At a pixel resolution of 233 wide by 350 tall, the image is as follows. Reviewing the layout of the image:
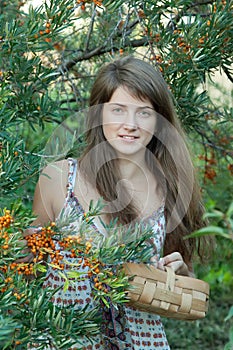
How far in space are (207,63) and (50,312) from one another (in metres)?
1.03

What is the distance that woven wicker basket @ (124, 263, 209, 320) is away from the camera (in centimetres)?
188

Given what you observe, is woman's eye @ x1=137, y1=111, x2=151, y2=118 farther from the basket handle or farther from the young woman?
the basket handle

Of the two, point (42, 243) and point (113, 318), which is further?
point (113, 318)

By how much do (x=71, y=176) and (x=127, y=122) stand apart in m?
0.24

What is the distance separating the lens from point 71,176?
2.22 m

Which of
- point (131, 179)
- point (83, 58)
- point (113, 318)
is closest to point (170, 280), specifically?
point (113, 318)

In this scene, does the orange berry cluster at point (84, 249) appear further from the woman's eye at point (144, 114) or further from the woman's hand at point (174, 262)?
the woman's eye at point (144, 114)

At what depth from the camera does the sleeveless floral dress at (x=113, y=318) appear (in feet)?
7.14

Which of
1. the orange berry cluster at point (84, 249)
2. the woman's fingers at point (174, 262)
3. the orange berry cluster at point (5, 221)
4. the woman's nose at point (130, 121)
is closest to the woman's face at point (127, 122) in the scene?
the woman's nose at point (130, 121)

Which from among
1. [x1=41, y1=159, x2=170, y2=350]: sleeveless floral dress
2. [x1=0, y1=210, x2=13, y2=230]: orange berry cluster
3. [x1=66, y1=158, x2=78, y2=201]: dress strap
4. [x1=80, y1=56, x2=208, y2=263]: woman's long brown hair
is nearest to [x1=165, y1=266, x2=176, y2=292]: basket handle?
[x1=41, y1=159, x2=170, y2=350]: sleeveless floral dress

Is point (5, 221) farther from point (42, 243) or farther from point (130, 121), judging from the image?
point (130, 121)

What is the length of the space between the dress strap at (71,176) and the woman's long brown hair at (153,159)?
3cm

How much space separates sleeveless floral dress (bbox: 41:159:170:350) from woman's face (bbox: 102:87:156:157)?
164 mm

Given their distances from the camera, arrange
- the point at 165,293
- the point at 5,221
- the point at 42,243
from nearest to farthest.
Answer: the point at 5,221 → the point at 42,243 → the point at 165,293
